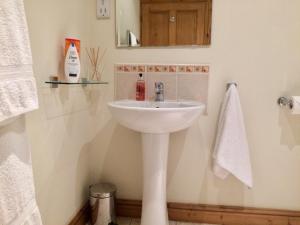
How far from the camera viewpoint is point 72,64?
1.31 meters

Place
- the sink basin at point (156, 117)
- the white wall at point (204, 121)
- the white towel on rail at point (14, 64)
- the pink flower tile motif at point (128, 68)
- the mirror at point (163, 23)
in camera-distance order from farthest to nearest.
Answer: the pink flower tile motif at point (128, 68) < the mirror at point (163, 23) < the white wall at point (204, 121) < the sink basin at point (156, 117) < the white towel on rail at point (14, 64)

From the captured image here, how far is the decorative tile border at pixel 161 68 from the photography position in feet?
5.38

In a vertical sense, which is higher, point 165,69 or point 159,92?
point 165,69

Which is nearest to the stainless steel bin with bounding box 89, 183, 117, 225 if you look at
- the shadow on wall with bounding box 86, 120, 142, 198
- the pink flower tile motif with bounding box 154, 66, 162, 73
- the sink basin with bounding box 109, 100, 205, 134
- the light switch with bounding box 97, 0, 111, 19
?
the shadow on wall with bounding box 86, 120, 142, 198

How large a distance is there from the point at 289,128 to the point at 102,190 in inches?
49.2

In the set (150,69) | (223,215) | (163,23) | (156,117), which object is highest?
(163,23)

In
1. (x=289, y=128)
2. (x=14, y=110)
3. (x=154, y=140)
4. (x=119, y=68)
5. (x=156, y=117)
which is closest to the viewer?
(x=14, y=110)

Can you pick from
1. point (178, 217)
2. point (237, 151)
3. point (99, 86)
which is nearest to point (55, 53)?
point (99, 86)

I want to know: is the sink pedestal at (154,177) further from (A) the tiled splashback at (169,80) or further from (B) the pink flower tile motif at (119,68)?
(B) the pink flower tile motif at (119,68)

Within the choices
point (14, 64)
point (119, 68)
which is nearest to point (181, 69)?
point (119, 68)

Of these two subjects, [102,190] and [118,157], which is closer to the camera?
[102,190]

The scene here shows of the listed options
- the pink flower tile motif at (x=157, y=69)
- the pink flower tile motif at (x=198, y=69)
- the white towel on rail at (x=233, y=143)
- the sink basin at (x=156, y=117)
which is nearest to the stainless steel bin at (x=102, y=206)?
the sink basin at (x=156, y=117)

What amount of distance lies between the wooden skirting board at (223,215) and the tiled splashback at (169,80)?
0.73 meters

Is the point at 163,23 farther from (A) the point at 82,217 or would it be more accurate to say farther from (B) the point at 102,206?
(A) the point at 82,217
